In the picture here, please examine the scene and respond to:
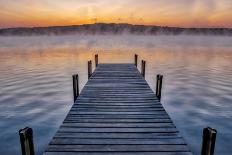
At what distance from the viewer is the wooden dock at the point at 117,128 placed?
17.9 feet

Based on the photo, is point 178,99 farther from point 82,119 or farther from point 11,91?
point 11,91

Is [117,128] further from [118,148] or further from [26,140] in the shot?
[26,140]

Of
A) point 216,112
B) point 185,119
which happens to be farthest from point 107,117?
point 216,112

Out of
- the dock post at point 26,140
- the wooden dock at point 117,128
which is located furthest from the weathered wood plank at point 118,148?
the dock post at point 26,140

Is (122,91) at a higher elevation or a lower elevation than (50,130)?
higher

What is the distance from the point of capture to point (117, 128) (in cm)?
661

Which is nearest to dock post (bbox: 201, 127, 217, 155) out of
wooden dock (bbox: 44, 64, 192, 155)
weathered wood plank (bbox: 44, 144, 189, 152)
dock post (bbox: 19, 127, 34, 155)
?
wooden dock (bbox: 44, 64, 192, 155)

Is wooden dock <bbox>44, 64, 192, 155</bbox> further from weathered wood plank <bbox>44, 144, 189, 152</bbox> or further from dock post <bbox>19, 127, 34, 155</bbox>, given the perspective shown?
dock post <bbox>19, 127, 34, 155</bbox>

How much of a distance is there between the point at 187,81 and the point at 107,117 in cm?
1364

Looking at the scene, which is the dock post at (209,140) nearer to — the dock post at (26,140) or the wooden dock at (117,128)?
the wooden dock at (117,128)

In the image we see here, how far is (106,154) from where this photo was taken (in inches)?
208

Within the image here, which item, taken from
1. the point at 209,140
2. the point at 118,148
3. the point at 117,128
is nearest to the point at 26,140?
the point at 118,148

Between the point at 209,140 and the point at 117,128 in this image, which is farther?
the point at 117,128

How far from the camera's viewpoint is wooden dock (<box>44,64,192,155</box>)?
5.46m
